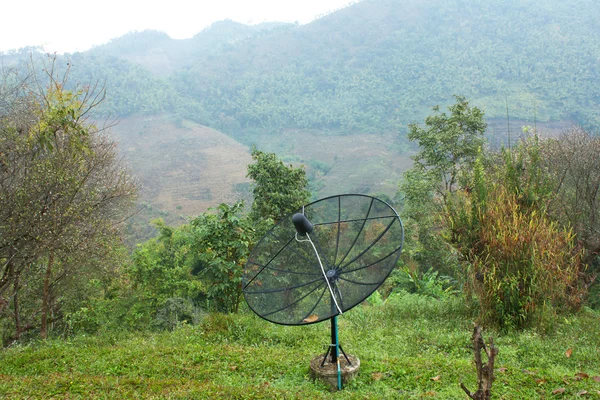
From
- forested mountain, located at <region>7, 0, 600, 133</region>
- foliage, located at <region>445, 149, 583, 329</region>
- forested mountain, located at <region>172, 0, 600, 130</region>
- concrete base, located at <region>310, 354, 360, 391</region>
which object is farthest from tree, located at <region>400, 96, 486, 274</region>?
forested mountain, located at <region>172, 0, 600, 130</region>

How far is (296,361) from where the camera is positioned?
4879mm

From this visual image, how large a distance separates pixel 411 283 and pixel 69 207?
8.52 m

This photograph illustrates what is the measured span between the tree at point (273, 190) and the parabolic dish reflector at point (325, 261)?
15.7ft

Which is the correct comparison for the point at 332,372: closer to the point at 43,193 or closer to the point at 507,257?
the point at 507,257

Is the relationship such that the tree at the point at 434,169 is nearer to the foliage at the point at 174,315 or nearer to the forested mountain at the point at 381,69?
the foliage at the point at 174,315

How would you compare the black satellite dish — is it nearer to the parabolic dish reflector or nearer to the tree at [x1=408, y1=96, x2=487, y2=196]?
the parabolic dish reflector

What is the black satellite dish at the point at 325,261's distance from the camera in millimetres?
4031

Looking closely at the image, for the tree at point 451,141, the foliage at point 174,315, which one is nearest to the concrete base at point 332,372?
the foliage at point 174,315

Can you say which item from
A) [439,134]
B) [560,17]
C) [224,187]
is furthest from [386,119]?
[439,134]

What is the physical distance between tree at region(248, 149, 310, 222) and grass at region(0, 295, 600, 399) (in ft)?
11.8

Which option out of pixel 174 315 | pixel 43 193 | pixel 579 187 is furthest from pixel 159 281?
pixel 579 187

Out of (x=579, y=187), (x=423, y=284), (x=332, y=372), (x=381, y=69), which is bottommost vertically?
(x=423, y=284)

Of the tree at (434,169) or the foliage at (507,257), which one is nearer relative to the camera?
the foliage at (507,257)

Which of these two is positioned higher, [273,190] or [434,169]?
[273,190]
